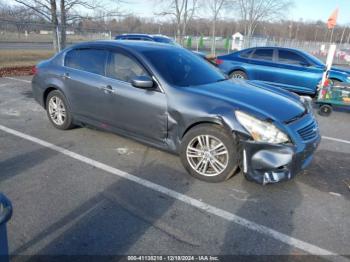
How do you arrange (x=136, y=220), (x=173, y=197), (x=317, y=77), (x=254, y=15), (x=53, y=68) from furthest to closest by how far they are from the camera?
(x=254, y=15)
(x=317, y=77)
(x=53, y=68)
(x=173, y=197)
(x=136, y=220)

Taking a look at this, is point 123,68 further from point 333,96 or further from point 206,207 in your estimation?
point 333,96

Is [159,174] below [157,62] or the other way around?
below

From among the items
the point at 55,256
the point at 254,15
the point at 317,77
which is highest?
the point at 254,15

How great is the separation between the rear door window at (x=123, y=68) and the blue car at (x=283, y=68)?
494 centimetres

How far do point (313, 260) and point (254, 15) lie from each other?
28.7m

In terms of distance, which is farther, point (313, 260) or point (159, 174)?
point (159, 174)

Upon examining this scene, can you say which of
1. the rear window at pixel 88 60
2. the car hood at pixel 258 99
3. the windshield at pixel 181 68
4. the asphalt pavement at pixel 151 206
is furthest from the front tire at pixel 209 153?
the rear window at pixel 88 60

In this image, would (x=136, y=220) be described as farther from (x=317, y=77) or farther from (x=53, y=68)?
(x=317, y=77)

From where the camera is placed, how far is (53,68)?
5172 millimetres

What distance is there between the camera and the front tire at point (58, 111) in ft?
16.7

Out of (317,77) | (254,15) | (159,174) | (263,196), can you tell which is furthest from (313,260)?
(254,15)

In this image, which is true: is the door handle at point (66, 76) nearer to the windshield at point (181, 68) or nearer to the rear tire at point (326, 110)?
the windshield at point (181, 68)

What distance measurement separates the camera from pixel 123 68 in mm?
4242

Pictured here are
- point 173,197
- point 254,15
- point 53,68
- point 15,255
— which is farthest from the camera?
point 254,15
